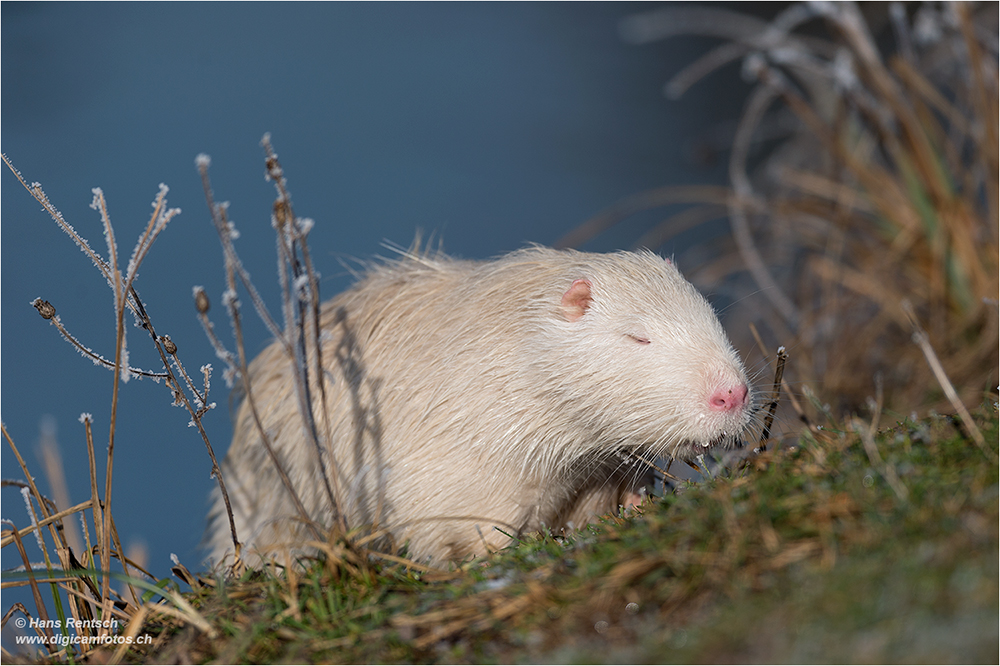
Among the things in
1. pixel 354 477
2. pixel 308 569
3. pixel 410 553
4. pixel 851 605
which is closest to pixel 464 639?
pixel 308 569

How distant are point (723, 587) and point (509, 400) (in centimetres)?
109

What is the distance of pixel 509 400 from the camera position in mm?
2346

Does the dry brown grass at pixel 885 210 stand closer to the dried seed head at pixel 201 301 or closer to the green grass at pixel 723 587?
the green grass at pixel 723 587

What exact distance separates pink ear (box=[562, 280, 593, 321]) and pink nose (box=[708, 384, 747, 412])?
0.44 meters

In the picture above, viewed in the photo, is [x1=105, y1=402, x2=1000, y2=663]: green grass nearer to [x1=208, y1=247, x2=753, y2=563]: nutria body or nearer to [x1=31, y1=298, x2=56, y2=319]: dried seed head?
[x1=208, y1=247, x2=753, y2=563]: nutria body

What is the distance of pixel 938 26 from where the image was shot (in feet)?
12.5

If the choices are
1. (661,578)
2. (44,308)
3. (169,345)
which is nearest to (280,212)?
(169,345)

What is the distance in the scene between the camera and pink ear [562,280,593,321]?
7.66 feet

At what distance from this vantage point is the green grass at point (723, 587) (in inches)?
44.9

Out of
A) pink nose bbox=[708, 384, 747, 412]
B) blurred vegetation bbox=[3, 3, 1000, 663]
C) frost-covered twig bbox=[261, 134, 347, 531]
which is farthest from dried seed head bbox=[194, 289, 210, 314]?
pink nose bbox=[708, 384, 747, 412]

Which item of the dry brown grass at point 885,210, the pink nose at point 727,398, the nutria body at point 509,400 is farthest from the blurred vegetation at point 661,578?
the dry brown grass at point 885,210

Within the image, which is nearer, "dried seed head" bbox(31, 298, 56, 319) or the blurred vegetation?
the blurred vegetation

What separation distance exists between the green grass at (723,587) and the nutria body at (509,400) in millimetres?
357

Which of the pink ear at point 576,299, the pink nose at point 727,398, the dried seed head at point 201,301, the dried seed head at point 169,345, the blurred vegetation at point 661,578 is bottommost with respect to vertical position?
the blurred vegetation at point 661,578
